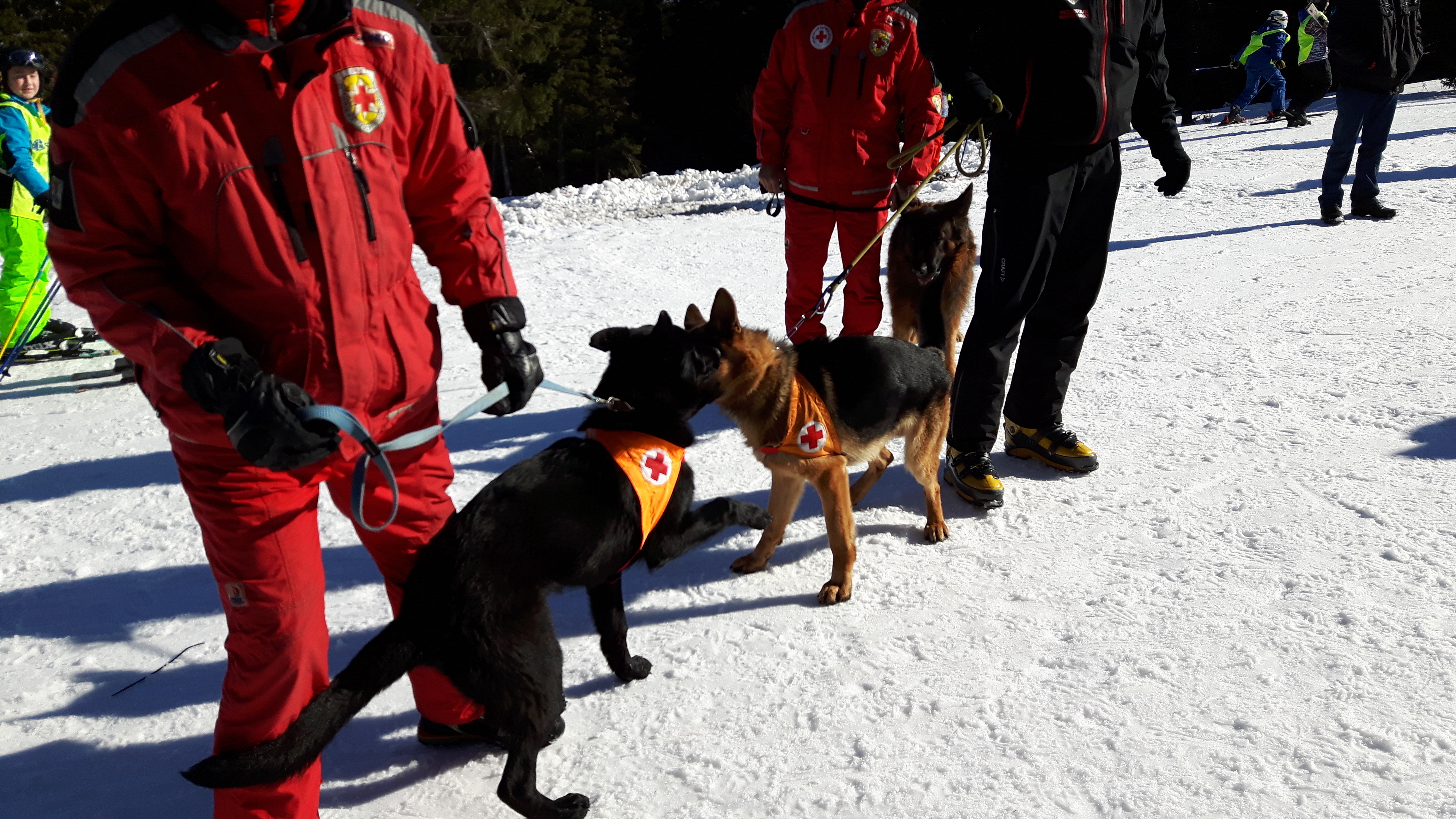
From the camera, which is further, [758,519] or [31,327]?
[31,327]

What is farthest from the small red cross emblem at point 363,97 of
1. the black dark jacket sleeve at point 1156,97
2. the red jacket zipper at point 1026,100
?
the black dark jacket sleeve at point 1156,97

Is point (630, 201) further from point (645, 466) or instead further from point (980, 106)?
point (645, 466)

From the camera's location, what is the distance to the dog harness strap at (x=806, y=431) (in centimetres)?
299

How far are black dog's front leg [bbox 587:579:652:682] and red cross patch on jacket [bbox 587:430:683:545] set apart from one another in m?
0.18

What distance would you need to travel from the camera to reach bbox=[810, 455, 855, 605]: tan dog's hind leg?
3.04 meters

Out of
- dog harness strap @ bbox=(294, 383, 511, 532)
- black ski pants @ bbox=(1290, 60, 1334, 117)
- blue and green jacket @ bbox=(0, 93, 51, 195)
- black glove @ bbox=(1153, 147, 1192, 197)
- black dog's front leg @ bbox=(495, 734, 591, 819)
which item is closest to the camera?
dog harness strap @ bbox=(294, 383, 511, 532)

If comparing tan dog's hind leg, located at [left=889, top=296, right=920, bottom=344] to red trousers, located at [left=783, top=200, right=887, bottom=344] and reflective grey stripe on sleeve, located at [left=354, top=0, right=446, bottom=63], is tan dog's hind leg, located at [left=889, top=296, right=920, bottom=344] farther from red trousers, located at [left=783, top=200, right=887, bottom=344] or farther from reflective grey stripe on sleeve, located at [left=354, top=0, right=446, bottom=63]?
reflective grey stripe on sleeve, located at [left=354, top=0, right=446, bottom=63]

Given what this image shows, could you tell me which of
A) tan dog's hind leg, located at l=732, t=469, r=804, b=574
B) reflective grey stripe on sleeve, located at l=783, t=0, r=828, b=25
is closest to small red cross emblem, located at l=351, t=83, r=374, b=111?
tan dog's hind leg, located at l=732, t=469, r=804, b=574

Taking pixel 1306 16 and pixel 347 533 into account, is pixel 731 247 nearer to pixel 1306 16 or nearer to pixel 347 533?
pixel 347 533

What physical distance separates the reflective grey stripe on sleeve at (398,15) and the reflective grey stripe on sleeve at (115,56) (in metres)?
0.39

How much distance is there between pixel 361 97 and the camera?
181cm

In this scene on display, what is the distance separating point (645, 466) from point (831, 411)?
952 mm

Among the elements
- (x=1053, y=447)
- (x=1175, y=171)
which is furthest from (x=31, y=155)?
(x=1175, y=171)

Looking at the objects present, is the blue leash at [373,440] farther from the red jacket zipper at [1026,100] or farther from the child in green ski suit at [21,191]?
the child in green ski suit at [21,191]
